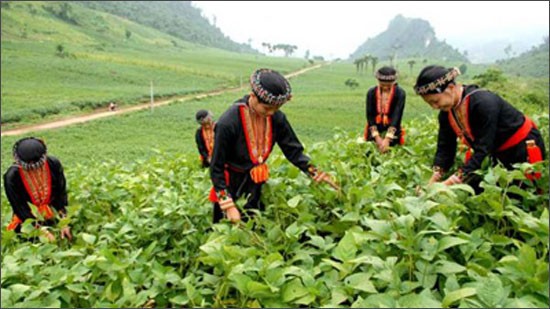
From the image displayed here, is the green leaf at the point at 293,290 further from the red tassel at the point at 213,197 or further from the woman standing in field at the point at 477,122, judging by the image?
the woman standing in field at the point at 477,122

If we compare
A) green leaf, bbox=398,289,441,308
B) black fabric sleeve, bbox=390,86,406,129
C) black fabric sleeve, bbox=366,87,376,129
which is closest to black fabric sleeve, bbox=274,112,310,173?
green leaf, bbox=398,289,441,308

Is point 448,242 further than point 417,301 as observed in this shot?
Yes

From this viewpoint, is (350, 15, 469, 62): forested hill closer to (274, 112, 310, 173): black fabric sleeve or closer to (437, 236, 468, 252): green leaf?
(274, 112, 310, 173): black fabric sleeve

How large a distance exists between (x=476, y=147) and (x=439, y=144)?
421mm

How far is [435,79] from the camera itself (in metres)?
2.61

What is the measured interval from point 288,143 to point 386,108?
73.8 inches

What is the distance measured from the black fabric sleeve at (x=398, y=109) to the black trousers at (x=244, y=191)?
2.00 meters

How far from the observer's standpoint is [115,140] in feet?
64.5

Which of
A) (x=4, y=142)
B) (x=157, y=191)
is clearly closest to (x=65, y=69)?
(x=4, y=142)

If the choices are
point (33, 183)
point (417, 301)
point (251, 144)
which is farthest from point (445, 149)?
point (33, 183)

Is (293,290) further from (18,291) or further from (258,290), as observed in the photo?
(18,291)

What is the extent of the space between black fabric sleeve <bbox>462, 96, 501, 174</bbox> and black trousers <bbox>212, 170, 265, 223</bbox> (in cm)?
126

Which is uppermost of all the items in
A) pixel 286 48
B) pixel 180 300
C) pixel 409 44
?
pixel 409 44

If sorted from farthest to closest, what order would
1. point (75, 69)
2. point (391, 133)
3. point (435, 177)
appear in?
1. point (75, 69)
2. point (391, 133)
3. point (435, 177)
